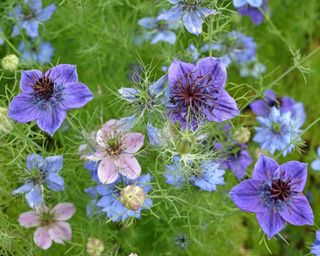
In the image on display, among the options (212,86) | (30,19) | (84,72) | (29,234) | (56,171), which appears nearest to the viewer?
(212,86)

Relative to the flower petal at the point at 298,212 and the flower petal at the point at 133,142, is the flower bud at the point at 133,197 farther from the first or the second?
the flower petal at the point at 298,212

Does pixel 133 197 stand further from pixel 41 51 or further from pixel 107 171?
pixel 41 51

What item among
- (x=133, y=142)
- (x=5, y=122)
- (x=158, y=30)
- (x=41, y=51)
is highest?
(x=5, y=122)

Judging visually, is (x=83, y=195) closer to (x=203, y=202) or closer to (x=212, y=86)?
(x=203, y=202)

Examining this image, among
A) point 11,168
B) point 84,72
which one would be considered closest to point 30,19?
point 84,72

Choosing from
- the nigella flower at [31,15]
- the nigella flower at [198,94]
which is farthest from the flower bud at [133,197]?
the nigella flower at [31,15]

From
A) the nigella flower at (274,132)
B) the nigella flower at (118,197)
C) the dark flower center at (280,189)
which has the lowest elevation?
the nigella flower at (274,132)

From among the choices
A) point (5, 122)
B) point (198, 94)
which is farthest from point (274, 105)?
point (5, 122)
